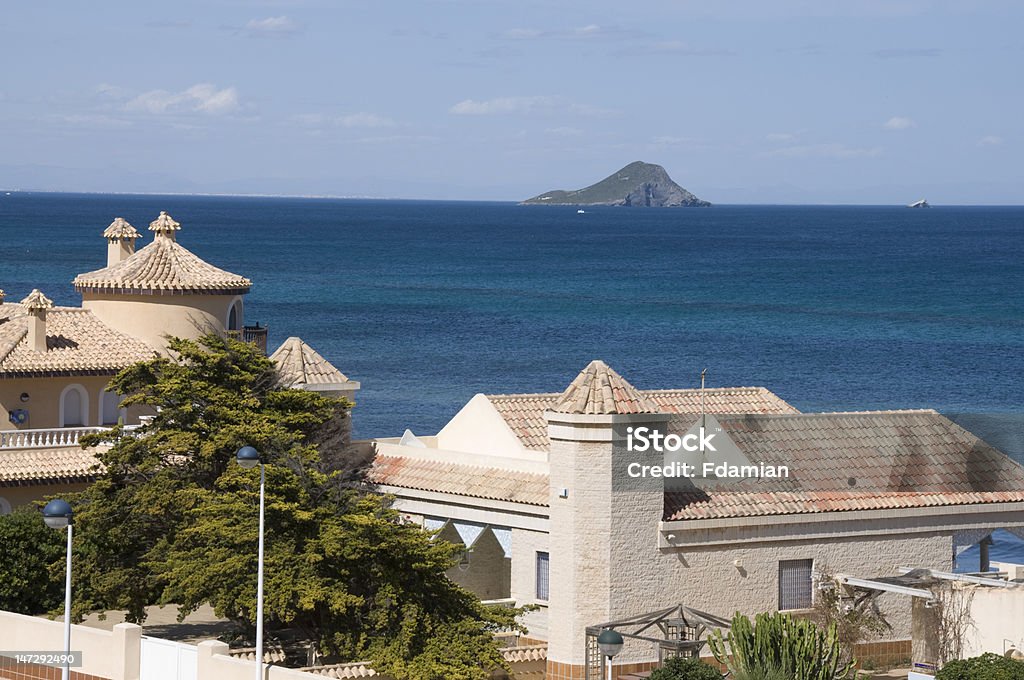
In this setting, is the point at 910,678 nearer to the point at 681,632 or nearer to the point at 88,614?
the point at 681,632

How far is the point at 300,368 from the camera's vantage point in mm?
36469

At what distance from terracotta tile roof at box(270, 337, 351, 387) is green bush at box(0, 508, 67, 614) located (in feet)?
18.4

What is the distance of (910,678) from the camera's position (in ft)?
92.9

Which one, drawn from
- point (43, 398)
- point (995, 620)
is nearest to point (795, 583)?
point (995, 620)

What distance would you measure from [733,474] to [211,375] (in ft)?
32.5

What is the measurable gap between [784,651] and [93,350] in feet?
66.7

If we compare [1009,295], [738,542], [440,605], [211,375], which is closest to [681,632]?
[738,542]

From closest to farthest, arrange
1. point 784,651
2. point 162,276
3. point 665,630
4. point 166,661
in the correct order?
1. point 166,661
2. point 784,651
3. point 665,630
4. point 162,276

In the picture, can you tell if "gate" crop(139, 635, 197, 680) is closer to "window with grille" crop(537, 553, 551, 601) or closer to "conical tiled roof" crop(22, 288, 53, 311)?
"window with grille" crop(537, 553, 551, 601)

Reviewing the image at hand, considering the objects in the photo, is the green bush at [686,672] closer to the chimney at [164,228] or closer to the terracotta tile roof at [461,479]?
the terracotta tile roof at [461,479]

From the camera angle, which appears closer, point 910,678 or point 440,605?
point 910,678

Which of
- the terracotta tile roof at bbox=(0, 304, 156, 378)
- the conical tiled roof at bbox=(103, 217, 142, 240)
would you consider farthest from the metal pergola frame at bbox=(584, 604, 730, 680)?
the conical tiled roof at bbox=(103, 217, 142, 240)

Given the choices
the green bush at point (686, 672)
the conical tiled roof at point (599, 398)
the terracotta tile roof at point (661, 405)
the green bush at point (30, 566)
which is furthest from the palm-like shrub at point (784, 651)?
the green bush at point (30, 566)

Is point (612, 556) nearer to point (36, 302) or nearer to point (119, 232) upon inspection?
point (36, 302)
